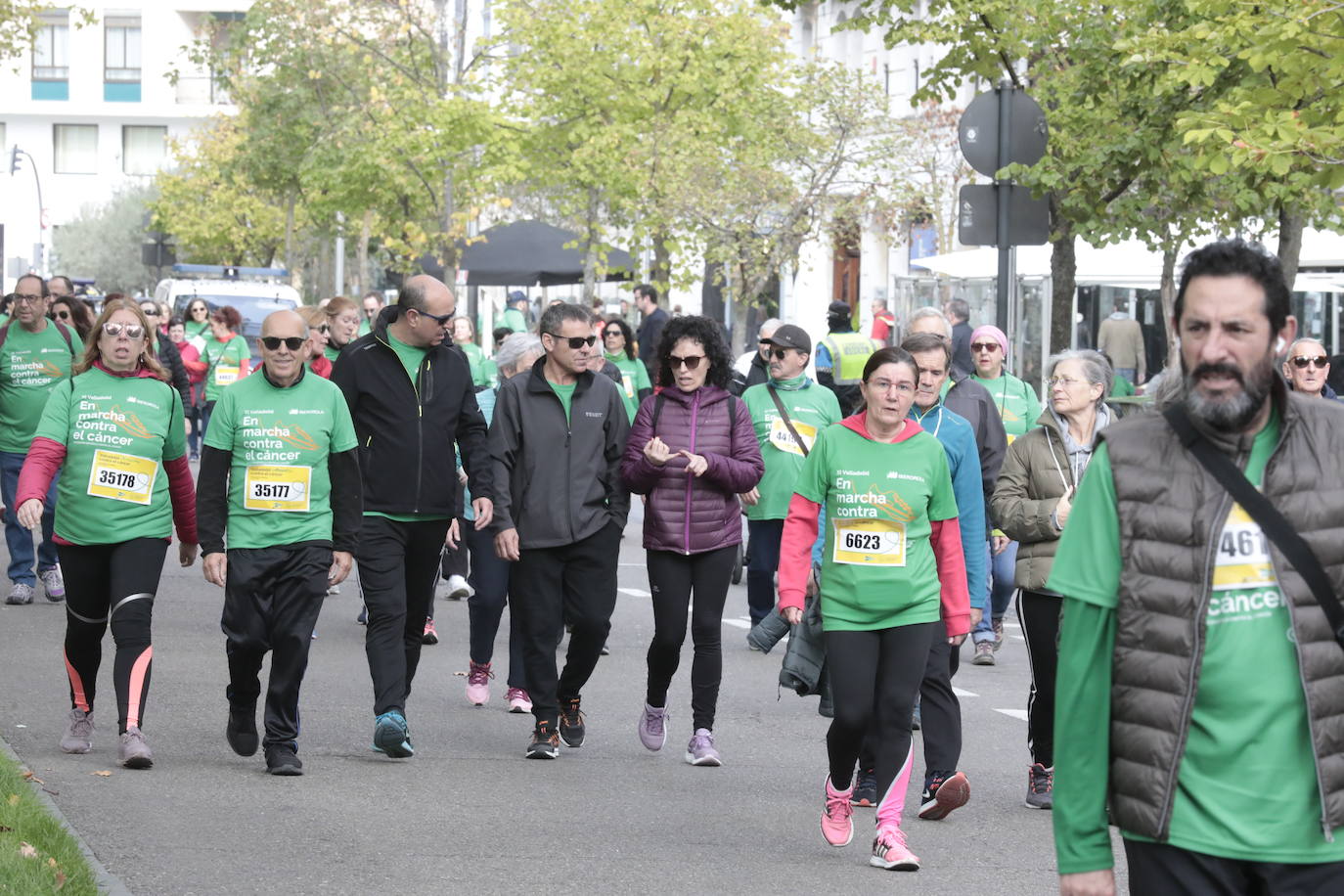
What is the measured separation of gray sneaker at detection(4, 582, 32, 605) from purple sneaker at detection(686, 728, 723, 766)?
233 inches

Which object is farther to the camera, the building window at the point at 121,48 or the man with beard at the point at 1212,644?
the building window at the point at 121,48

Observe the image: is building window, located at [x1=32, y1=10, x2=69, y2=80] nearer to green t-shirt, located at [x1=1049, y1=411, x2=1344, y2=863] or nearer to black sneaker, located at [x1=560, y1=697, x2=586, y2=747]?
black sneaker, located at [x1=560, y1=697, x2=586, y2=747]

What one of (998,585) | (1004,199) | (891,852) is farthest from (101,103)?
(891,852)

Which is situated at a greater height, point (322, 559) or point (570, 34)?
point (570, 34)

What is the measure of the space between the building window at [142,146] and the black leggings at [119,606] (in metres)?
83.9

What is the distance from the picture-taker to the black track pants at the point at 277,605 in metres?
7.89

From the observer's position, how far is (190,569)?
15.7m

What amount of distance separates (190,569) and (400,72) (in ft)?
67.9

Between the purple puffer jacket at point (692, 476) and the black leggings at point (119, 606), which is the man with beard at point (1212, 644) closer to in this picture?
the purple puffer jacket at point (692, 476)

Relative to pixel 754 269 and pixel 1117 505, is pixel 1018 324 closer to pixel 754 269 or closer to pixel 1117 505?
pixel 754 269

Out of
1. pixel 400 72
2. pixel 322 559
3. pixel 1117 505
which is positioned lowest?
pixel 322 559

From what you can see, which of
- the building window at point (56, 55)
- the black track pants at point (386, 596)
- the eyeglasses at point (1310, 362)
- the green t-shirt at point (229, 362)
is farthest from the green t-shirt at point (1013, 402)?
the building window at point (56, 55)

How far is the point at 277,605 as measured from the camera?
7.95m

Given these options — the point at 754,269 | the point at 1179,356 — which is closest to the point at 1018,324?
the point at 754,269
